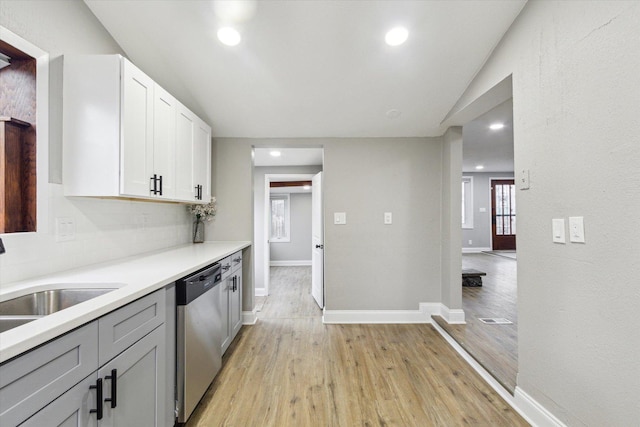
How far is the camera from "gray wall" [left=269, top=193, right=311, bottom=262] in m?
7.50

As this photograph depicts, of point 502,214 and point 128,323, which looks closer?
point 128,323

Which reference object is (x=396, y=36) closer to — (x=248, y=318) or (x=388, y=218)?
(x=388, y=218)

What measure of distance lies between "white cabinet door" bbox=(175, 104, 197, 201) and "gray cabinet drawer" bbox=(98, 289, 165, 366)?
1.14 meters

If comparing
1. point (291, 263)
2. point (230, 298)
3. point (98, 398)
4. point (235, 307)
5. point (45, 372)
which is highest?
point (45, 372)

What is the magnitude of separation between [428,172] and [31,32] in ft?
10.9

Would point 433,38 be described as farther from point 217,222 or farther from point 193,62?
point 217,222

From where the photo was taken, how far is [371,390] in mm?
2004

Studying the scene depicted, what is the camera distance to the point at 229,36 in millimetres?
1956

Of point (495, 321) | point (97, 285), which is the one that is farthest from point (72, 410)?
point (495, 321)

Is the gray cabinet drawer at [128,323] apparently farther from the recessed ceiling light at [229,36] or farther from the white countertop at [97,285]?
the recessed ceiling light at [229,36]

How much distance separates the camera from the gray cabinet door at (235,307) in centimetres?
255

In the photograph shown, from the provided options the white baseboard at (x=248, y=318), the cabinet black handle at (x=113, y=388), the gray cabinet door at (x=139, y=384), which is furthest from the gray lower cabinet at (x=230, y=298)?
the cabinet black handle at (x=113, y=388)

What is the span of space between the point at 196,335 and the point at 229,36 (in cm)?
201

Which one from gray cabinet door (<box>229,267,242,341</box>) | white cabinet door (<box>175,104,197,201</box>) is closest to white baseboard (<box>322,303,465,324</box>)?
gray cabinet door (<box>229,267,242,341</box>)
